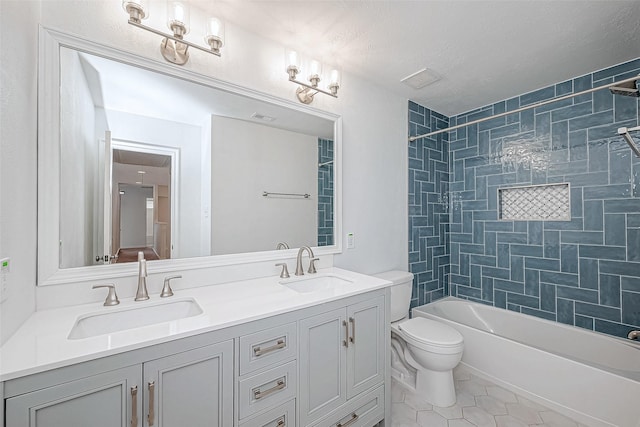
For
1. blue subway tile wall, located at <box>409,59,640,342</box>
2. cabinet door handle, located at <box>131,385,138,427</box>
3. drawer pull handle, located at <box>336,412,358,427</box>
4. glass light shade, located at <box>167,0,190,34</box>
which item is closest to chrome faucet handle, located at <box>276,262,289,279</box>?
drawer pull handle, located at <box>336,412,358,427</box>

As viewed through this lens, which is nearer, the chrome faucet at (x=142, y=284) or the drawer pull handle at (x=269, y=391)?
the drawer pull handle at (x=269, y=391)

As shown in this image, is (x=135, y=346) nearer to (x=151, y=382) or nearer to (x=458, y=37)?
(x=151, y=382)

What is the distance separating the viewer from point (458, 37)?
1731 mm

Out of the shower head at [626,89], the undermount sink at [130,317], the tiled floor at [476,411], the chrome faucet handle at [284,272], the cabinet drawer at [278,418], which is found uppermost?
the shower head at [626,89]

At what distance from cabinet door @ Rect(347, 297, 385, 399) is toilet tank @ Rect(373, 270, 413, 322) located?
0.66 meters

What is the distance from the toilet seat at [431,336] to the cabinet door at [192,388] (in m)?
1.35

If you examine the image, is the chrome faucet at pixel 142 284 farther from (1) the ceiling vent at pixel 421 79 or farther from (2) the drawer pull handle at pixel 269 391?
A: (1) the ceiling vent at pixel 421 79

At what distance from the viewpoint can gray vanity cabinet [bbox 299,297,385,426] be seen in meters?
1.26

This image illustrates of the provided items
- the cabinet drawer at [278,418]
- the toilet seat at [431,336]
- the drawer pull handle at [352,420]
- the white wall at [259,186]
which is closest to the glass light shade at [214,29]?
the white wall at [259,186]

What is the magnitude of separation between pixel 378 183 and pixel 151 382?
2017mm

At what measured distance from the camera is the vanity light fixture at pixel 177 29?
1223mm

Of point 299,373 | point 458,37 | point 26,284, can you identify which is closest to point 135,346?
point 26,284

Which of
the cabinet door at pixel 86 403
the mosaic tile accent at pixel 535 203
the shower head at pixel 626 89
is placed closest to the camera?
the cabinet door at pixel 86 403

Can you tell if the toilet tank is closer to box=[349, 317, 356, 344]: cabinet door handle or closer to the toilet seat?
the toilet seat
